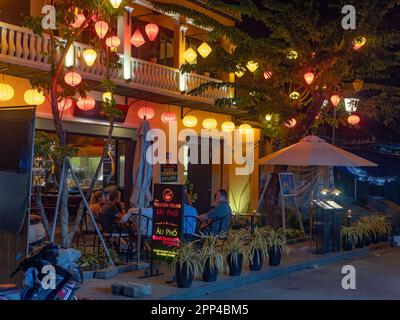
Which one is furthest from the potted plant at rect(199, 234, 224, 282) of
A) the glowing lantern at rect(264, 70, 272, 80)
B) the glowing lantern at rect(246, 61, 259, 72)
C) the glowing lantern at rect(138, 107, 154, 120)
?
the glowing lantern at rect(264, 70, 272, 80)

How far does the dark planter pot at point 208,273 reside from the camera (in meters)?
9.43

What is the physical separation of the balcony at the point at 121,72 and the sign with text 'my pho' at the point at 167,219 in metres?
3.52

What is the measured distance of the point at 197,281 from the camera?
955cm

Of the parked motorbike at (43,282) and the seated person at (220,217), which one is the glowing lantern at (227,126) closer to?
the seated person at (220,217)

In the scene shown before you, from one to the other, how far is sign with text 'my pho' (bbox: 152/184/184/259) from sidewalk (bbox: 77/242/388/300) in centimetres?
58

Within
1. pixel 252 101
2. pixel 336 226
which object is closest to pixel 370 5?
pixel 252 101

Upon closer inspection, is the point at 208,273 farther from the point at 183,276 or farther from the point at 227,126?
the point at 227,126

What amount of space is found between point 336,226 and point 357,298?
191 inches

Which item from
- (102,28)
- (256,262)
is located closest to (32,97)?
(102,28)

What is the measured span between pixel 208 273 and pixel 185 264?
661 millimetres

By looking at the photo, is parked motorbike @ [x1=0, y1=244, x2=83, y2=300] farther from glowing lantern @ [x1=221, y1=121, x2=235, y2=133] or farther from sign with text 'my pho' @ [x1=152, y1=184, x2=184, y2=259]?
glowing lantern @ [x1=221, y1=121, x2=235, y2=133]

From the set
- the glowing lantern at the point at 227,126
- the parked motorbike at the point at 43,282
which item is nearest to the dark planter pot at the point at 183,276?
the parked motorbike at the point at 43,282

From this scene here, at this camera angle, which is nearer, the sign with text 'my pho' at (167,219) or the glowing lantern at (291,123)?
the sign with text 'my pho' at (167,219)

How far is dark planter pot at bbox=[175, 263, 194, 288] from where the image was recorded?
8941mm
